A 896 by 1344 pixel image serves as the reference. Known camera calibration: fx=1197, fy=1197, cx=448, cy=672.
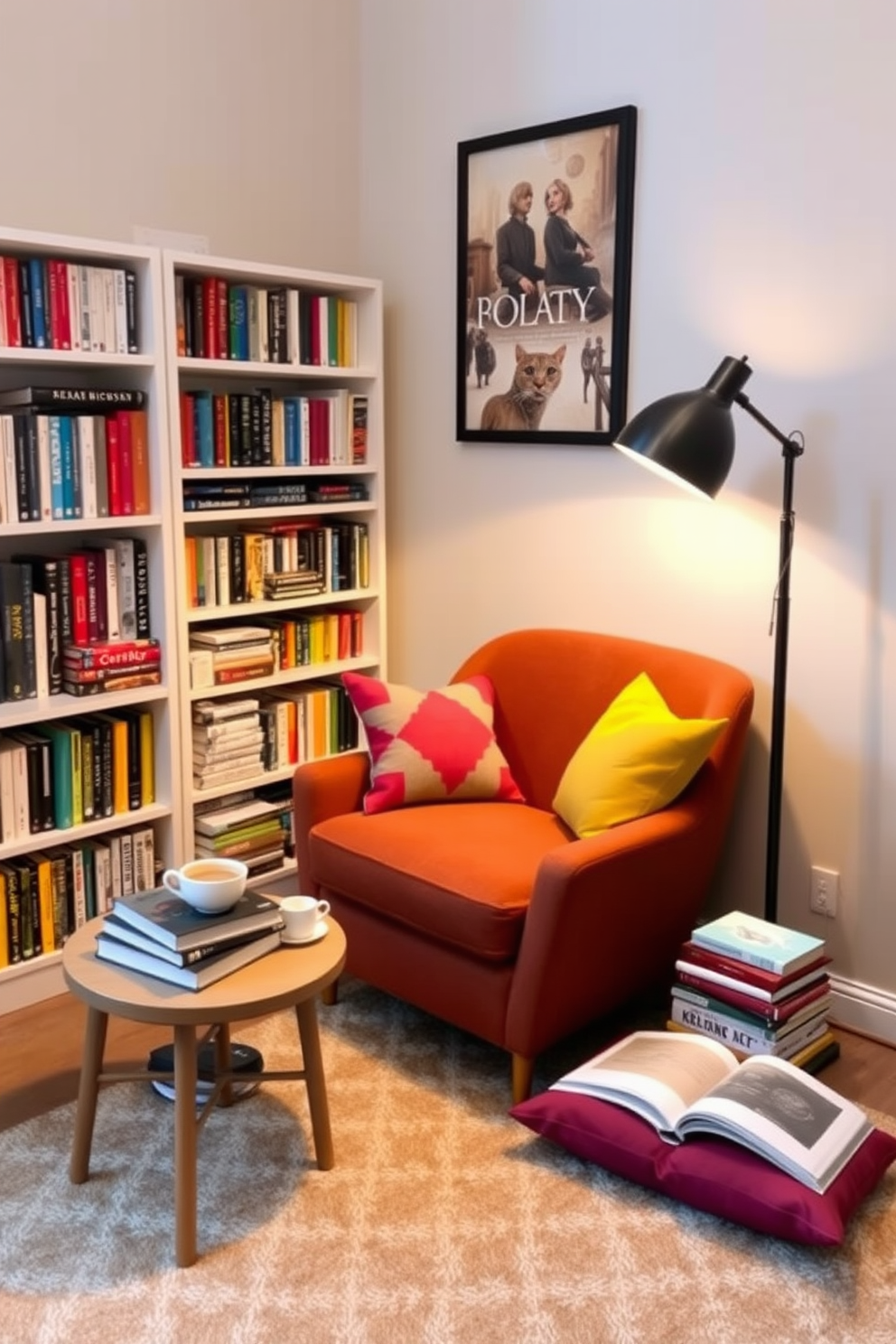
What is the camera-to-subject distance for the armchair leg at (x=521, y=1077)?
2350 mm

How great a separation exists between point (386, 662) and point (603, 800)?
4.32 feet

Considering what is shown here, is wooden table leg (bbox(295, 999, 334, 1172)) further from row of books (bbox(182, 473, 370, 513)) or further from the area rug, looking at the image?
row of books (bbox(182, 473, 370, 513))

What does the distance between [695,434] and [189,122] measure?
5.47ft

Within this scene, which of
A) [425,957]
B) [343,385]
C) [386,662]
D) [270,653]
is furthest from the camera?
[386,662]

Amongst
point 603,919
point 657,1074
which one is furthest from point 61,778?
point 657,1074

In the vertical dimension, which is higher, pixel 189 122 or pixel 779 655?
pixel 189 122

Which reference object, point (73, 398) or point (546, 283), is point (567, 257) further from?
point (73, 398)

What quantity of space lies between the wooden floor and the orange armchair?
17.5 inches

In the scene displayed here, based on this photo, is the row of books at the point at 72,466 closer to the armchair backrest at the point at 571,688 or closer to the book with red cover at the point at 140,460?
the book with red cover at the point at 140,460

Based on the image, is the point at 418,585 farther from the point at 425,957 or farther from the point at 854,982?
the point at 854,982

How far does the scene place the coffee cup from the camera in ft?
6.56

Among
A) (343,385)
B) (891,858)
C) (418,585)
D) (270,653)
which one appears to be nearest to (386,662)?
(418,585)

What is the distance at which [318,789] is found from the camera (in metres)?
2.74

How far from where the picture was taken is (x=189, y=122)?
10.2ft
